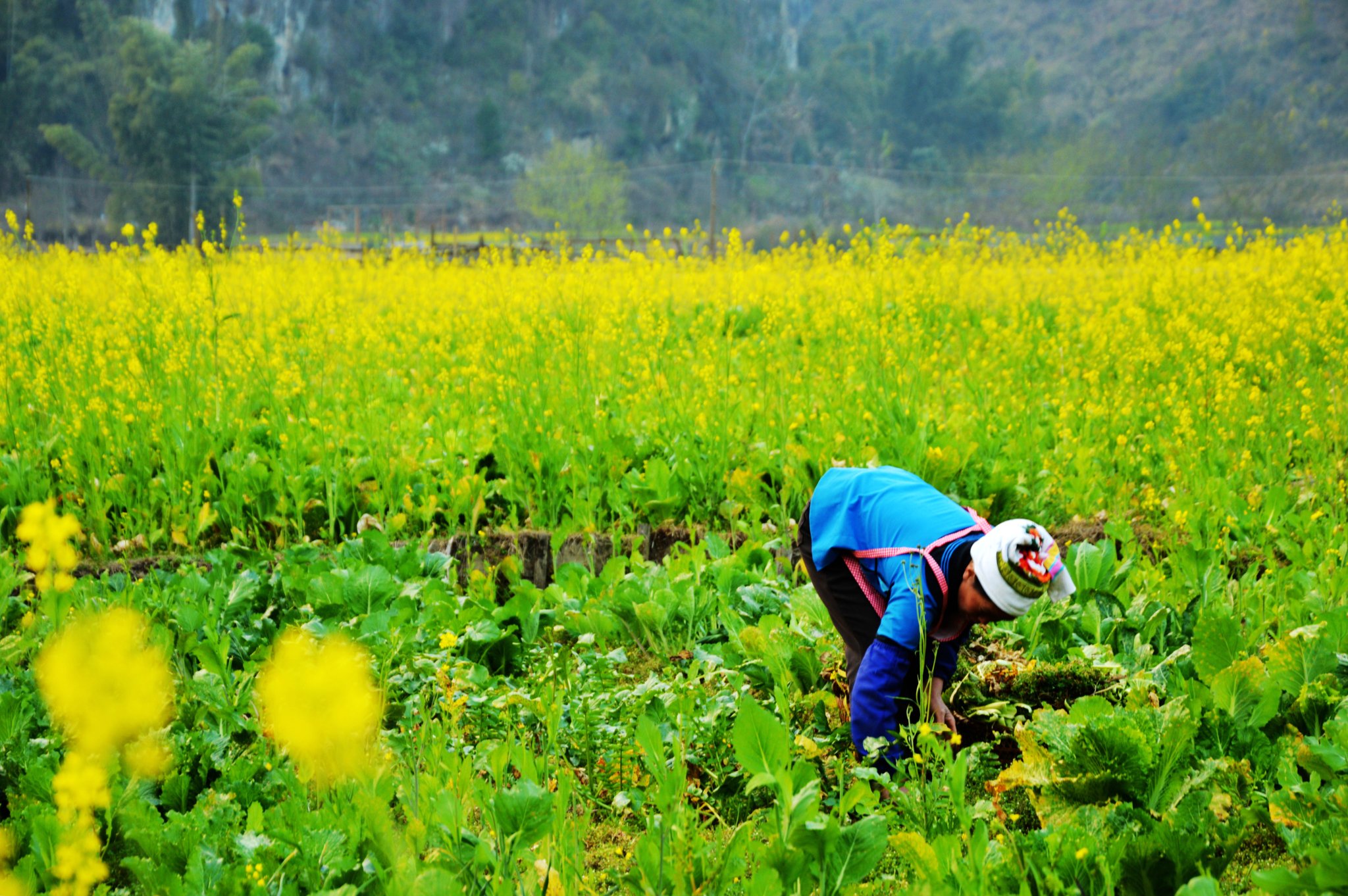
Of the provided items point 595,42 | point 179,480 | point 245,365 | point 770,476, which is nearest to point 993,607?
point 770,476

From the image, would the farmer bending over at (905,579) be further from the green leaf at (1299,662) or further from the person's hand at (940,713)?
the green leaf at (1299,662)

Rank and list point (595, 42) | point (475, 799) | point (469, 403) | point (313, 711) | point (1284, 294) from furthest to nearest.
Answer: point (595, 42), point (1284, 294), point (469, 403), point (475, 799), point (313, 711)

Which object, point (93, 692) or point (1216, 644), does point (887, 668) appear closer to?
point (1216, 644)

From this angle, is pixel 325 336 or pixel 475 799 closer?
pixel 475 799

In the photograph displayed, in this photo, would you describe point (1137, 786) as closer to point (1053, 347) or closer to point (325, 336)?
point (1053, 347)

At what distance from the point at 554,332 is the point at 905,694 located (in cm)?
506

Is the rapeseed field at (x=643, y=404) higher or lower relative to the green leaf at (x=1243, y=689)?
higher

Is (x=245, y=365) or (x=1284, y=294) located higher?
(x=1284, y=294)

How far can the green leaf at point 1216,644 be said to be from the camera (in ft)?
7.27

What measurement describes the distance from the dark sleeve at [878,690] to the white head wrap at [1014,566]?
26 centimetres

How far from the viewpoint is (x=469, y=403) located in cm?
507

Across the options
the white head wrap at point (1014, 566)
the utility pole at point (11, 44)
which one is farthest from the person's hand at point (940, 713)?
the utility pole at point (11, 44)

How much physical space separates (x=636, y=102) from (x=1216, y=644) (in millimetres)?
61713

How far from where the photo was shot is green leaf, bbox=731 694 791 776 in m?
1.66
